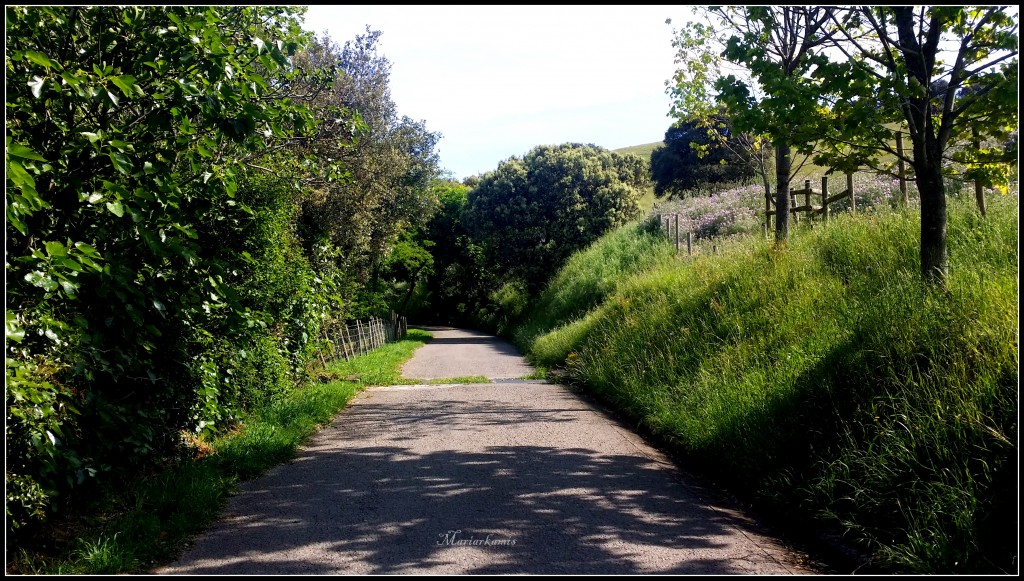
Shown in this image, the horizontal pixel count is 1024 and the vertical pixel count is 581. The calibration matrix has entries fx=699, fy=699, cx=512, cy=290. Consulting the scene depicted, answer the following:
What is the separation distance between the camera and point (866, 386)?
5977 mm

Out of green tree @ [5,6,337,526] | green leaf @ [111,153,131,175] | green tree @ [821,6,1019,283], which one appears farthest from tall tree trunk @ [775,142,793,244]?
green leaf @ [111,153,131,175]

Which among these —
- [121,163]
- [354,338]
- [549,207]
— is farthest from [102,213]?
[549,207]

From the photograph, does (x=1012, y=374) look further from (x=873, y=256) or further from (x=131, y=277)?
(x=131, y=277)

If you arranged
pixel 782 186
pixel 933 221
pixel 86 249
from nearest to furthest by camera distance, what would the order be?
pixel 86 249
pixel 933 221
pixel 782 186

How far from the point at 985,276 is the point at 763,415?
7.69ft

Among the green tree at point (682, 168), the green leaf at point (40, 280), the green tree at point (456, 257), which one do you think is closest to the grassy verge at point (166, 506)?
the green leaf at point (40, 280)

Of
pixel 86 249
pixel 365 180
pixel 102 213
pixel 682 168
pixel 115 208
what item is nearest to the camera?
pixel 86 249

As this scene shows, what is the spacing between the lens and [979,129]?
6992 mm

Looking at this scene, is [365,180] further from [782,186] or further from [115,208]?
[115,208]

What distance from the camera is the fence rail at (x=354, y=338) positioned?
18641 millimetres

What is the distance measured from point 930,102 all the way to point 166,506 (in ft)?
26.5

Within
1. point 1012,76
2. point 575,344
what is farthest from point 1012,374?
point 575,344

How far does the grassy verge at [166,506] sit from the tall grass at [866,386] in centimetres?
469

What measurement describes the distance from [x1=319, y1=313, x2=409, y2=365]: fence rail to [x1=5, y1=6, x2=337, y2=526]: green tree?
5695 millimetres
